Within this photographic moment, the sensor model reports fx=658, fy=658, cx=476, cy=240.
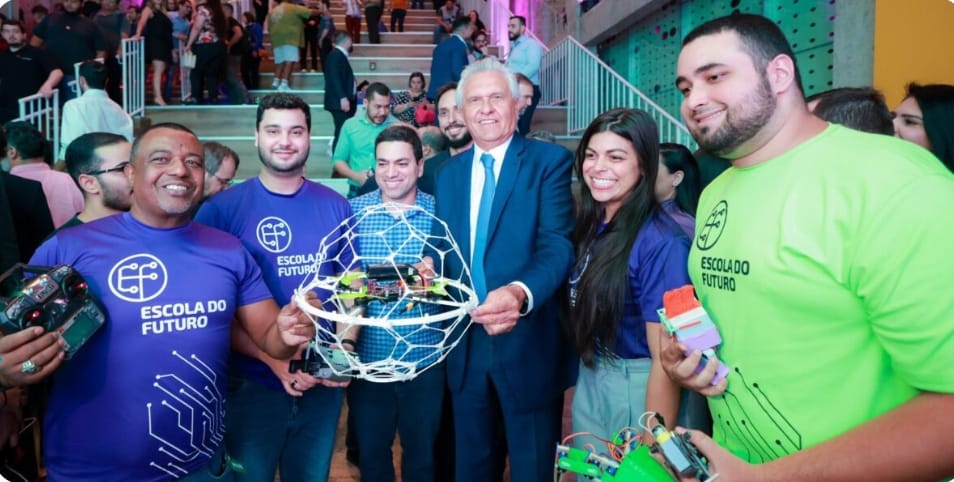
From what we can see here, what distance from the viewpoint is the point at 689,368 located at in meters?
1.20

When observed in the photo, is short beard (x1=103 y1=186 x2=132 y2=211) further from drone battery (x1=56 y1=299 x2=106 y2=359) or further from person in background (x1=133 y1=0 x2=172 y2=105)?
person in background (x1=133 y1=0 x2=172 y2=105)

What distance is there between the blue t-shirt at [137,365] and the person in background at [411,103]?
414 cm

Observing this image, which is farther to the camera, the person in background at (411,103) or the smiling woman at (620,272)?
the person in background at (411,103)

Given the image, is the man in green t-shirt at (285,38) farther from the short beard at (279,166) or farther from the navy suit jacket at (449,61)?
the short beard at (279,166)

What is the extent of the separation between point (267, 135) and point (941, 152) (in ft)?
6.82

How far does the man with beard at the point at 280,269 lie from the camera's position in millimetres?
2000

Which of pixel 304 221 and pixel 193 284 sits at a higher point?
pixel 304 221

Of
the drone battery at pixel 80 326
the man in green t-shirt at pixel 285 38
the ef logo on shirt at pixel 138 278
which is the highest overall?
the man in green t-shirt at pixel 285 38

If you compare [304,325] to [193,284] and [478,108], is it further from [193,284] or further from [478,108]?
[478,108]

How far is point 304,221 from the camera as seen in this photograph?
210 cm

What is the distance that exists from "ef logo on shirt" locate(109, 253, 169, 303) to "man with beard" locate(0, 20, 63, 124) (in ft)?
18.2

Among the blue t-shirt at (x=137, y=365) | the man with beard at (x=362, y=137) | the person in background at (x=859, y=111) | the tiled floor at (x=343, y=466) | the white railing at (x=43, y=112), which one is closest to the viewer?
the blue t-shirt at (x=137, y=365)

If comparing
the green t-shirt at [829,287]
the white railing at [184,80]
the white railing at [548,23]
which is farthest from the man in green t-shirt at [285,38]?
the green t-shirt at [829,287]

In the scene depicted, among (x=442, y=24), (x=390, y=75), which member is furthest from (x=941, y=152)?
(x=442, y=24)
